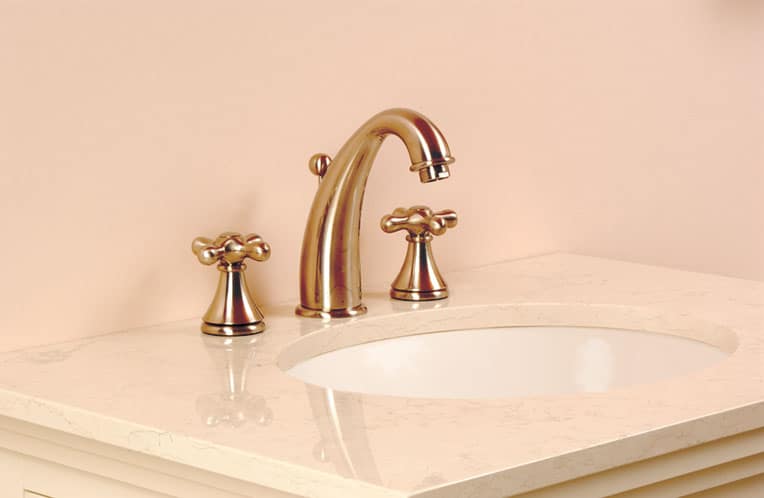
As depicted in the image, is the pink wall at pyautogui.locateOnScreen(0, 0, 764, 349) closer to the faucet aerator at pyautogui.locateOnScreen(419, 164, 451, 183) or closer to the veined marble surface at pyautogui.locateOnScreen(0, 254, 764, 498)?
the veined marble surface at pyautogui.locateOnScreen(0, 254, 764, 498)

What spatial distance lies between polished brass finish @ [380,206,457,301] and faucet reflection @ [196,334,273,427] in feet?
0.75

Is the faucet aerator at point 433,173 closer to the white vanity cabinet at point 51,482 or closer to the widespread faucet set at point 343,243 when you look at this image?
the widespread faucet set at point 343,243

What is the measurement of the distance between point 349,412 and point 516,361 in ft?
1.50

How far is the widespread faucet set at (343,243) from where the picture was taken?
121cm

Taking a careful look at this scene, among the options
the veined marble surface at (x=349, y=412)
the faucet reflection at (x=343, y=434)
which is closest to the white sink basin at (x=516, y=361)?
the veined marble surface at (x=349, y=412)

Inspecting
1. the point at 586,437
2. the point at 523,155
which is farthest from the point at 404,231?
the point at 586,437

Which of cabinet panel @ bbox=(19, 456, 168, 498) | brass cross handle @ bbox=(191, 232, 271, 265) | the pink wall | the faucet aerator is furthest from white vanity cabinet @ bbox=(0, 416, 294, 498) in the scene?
the faucet aerator

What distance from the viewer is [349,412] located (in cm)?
95

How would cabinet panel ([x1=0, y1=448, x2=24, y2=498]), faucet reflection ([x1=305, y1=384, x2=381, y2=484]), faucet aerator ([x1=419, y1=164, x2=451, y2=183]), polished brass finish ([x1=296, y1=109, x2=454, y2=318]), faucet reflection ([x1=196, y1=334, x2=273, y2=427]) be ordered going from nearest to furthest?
1. faucet reflection ([x1=305, y1=384, x2=381, y2=484])
2. faucet reflection ([x1=196, y1=334, x2=273, y2=427])
3. cabinet panel ([x1=0, y1=448, x2=24, y2=498])
4. faucet aerator ([x1=419, y1=164, x2=451, y2=183])
5. polished brass finish ([x1=296, y1=109, x2=454, y2=318])

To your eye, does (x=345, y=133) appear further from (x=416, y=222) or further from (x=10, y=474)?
(x=10, y=474)

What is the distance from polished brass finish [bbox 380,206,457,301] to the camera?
1.37 meters

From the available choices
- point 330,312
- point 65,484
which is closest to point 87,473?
point 65,484

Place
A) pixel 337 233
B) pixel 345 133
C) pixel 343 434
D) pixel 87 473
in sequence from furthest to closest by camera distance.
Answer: pixel 345 133 → pixel 337 233 → pixel 87 473 → pixel 343 434

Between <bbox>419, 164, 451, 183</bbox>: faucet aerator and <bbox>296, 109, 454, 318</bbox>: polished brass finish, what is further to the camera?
<bbox>296, 109, 454, 318</bbox>: polished brass finish
